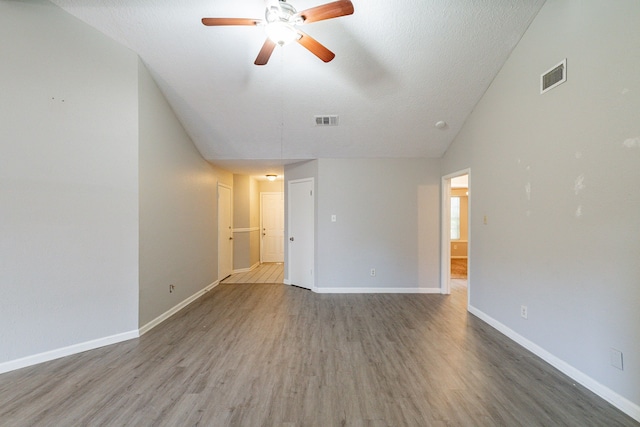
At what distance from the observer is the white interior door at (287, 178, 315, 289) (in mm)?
4570

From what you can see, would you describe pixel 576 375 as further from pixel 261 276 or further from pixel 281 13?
pixel 261 276

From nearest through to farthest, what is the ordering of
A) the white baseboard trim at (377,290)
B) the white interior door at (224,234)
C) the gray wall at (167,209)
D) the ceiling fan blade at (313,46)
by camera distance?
the ceiling fan blade at (313,46)
the gray wall at (167,209)
the white baseboard trim at (377,290)
the white interior door at (224,234)

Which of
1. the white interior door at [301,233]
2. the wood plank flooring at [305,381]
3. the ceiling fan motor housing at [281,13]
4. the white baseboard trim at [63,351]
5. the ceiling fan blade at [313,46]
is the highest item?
the ceiling fan motor housing at [281,13]

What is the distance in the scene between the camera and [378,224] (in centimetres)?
440

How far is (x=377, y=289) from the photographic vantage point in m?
4.38

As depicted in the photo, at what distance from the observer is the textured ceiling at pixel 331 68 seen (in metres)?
2.42

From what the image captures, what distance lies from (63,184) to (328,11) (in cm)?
275

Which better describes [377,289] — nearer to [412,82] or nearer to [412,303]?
[412,303]

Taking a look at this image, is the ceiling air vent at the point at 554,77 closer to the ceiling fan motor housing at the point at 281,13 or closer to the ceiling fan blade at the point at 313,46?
the ceiling fan blade at the point at 313,46

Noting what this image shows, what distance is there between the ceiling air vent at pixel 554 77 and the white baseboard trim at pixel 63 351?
4.78 m

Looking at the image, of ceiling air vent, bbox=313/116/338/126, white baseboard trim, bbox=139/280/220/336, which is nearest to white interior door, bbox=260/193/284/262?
white baseboard trim, bbox=139/280/220/336

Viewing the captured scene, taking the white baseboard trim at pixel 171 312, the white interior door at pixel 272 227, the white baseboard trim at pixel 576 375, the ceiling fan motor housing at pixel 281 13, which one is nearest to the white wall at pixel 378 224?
the white baseboard trim at pixel 576 375

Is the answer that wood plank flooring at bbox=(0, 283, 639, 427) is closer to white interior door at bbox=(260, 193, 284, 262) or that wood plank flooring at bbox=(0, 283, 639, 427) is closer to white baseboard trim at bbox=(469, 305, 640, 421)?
white baseboard trim at bbox=(469, 305, 640, 421)

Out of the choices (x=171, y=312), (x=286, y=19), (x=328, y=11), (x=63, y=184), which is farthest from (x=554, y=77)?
(x=171, y=312)
